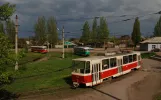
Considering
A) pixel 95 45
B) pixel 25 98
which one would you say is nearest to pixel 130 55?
pixel 25 98

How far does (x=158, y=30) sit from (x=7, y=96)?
109195 millimetres

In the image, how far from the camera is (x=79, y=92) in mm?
20469

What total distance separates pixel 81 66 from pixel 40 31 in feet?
286

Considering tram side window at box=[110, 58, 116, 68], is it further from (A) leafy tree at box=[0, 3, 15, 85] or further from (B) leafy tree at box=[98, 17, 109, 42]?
(B) leafy tree at box=[98, 17, 109, 42]

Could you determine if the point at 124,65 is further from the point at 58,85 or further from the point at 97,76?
the point at 58,85

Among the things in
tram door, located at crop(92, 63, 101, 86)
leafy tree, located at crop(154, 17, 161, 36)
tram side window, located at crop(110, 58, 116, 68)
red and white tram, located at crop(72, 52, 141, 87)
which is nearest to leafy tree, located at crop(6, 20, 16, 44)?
red and white tram, located at crop(72, 52, 141, 87)

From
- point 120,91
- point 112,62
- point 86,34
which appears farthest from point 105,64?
point 86,34

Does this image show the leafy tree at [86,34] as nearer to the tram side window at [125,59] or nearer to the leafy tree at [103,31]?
the leafy tree at [103,31]

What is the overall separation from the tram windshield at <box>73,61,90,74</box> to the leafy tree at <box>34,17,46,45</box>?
83.0 meters

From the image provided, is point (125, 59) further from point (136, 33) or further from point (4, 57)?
point (136, 33)

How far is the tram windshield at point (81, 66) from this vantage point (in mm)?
21155

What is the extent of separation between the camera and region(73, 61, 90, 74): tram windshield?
21155 millimetres

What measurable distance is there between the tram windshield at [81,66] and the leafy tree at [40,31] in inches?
3269

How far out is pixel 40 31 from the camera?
349 ft
